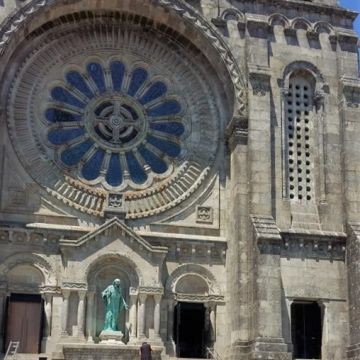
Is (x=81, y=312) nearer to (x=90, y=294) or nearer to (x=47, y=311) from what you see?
(x=90, y=294)

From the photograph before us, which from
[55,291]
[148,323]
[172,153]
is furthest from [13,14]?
[148,323]

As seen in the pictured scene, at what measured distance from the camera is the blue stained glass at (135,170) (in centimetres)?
2525

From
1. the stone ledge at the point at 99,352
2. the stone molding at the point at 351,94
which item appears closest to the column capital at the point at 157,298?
the stone ledge at the point at 99,352

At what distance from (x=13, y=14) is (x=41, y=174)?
16.2 feet

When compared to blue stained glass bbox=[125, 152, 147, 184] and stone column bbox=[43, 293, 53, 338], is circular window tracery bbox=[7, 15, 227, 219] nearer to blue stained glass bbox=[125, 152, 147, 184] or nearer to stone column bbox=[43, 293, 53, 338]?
blue stained glass bbox=[125, 152, 147, 184]

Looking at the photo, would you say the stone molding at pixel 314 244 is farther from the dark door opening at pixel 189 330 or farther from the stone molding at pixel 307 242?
the dark door opening at pixel 189 330

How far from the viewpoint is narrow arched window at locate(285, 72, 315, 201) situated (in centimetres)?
2536

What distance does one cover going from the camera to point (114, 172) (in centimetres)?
2523

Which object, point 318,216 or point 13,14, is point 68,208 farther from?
point 318,216

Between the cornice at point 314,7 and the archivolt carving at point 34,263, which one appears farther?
the cornice at point 314,7

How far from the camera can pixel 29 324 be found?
22.8 meters

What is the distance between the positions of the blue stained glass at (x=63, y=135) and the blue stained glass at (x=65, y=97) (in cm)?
89

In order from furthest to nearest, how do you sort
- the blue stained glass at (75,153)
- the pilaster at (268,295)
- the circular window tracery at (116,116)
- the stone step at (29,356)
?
the blue stained glass at (75,153)
the circular window tracery at (116,116)
the pilaster at (268,295)
the stone step at (29,356)

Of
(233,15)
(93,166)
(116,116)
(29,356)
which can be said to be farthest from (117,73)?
(29,356)
